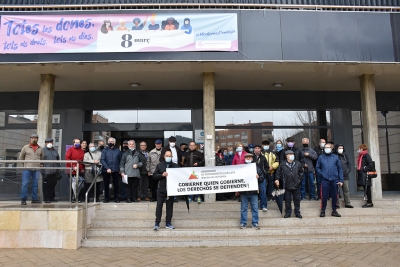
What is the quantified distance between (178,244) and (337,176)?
13.6 feet

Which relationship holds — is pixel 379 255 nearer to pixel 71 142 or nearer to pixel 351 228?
pixel 351 228

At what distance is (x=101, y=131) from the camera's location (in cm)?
1159

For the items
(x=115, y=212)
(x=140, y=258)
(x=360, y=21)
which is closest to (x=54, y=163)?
(x=115, y=212)

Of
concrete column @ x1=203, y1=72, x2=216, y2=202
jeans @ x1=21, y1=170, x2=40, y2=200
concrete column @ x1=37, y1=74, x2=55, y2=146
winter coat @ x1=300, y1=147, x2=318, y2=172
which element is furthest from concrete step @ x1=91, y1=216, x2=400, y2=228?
concrete column @ x1=37, y1=74, x2=55, y2=146

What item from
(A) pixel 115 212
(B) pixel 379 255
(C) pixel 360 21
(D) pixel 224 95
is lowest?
(B) pixel 379 255

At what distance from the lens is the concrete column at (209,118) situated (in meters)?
9.07

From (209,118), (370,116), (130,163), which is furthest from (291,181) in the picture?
(370,116)

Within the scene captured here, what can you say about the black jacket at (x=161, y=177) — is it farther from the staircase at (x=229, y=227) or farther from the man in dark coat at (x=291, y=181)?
the man in dark coat at (x=291, y=181)

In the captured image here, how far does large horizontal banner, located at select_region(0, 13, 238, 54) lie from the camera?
27.1 ft

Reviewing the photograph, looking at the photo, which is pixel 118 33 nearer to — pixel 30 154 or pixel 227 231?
pixel 30 154

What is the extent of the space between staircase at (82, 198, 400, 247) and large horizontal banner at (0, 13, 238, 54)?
4170 mm

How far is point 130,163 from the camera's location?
8219 mm

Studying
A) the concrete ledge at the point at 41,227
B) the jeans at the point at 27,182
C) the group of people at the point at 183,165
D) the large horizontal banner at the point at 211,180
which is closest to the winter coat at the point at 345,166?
the group of people at the point at 183,165

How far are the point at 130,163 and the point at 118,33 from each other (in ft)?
11.4
